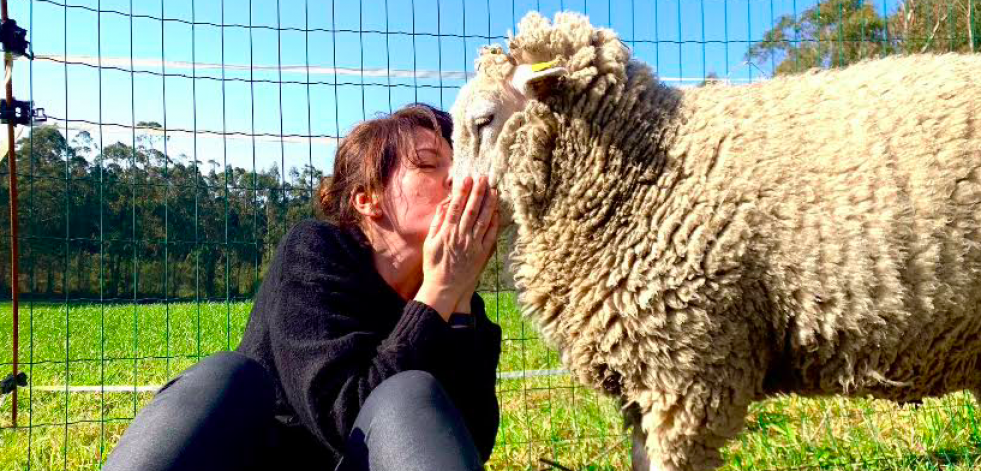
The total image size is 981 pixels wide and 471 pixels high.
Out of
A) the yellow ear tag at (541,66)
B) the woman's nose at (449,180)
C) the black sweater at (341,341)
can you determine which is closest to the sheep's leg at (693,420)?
the black sweater at (341,341)

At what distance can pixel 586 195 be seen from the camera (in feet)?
5.96

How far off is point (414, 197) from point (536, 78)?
0.46 meters

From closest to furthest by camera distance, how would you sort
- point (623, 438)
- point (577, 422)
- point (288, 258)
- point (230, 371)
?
point (230, 371)
point (288, 258)
point (623, 438)
point (577, 422)

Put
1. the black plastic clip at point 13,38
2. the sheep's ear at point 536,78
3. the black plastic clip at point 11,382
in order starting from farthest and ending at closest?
the black plastic clip at point 11,382
the black plastic clip at point 13,38
the sheep's ear at point 536,78

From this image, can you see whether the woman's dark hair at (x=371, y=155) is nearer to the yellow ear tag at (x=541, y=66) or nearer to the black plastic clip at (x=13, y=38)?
the yellow ear tag at (x=541, y=66)

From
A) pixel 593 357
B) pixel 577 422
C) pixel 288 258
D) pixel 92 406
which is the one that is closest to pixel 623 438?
pixel 577 422

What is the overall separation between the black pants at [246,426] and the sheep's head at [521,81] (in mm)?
731

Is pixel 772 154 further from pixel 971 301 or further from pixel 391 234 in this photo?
pixel 391 234

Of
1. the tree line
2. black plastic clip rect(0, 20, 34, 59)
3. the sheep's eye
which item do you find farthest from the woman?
black plastic clip rect(0, 20, 34, 59)

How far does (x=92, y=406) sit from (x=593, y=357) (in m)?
3.28

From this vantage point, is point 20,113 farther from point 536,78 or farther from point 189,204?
point 536,78

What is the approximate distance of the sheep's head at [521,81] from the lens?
6.12ft

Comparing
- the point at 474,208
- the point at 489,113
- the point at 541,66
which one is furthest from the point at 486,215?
the point at 541,66

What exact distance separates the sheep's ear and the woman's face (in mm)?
327
